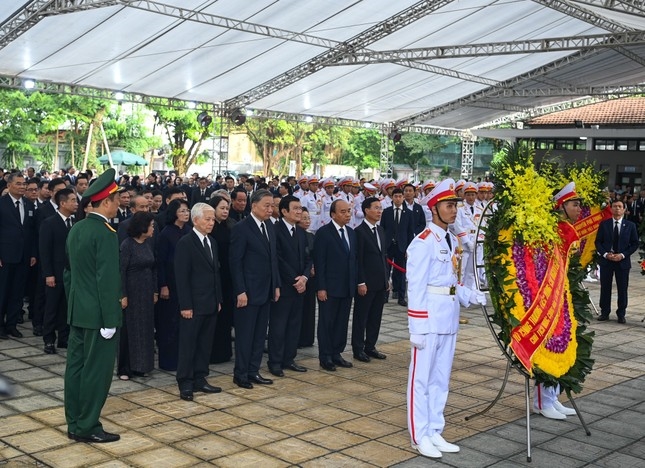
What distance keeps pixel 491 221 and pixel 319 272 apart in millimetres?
2258

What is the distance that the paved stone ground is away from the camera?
4.96 m

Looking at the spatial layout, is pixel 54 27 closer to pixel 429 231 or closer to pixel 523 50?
pixel 523 50

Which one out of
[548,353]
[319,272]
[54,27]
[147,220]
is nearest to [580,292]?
[548,353]

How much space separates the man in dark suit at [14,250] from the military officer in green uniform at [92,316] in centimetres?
343

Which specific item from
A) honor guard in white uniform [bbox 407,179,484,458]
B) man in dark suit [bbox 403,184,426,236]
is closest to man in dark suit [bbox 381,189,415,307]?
man in dark suit [bbox 403,184,426,236]

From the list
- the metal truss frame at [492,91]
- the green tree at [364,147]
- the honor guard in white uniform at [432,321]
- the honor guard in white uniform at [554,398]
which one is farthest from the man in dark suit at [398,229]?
the green tree at [364,147]

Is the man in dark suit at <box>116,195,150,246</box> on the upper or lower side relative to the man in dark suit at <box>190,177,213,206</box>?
lower

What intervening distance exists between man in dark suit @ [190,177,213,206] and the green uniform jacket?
11330 mm

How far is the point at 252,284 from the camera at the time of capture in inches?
262

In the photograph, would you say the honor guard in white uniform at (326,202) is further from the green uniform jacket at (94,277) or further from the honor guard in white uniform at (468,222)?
the green uniform jacket at (94,277)

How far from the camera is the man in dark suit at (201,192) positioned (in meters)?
16.5

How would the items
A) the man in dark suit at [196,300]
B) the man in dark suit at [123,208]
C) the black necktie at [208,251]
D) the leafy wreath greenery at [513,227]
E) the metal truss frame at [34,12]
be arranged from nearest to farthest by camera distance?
1. the leafy wreath greenery at [513,227]
2. the man in dark suit at [196,300]
3. the black necktie at [208,251]
4. the man in dark suit at [123,208]
5. the metal truss frame at [34,12]

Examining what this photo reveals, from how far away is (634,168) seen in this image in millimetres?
29250

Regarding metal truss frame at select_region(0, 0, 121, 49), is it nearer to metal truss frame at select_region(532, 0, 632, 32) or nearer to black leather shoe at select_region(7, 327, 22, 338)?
black leather shoe at select_region(7, 327, 22, 338)
